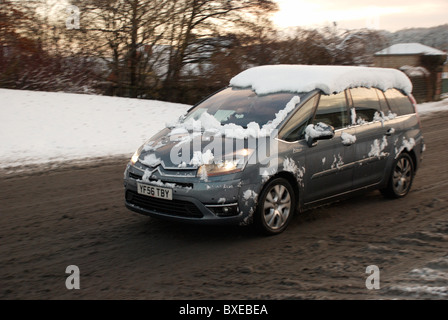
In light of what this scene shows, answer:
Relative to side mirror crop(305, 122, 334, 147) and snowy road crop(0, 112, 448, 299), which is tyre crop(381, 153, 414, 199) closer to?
snowy road crop(0, 112, 448, 299)

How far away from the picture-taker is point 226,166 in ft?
17.2

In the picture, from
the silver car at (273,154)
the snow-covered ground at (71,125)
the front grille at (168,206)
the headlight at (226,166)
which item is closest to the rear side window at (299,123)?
the silver car at (273,154)

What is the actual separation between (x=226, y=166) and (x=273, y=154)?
0.56m

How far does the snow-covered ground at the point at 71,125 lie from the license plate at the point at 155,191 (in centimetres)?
526

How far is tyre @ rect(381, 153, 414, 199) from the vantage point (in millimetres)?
7152

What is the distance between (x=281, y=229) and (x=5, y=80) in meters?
13.6

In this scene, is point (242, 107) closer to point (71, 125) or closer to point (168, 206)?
point (168, 206)

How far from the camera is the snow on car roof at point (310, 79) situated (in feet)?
20.6

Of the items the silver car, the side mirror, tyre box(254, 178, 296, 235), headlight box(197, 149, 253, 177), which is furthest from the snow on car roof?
headlight box(197, 149, 253, 177)

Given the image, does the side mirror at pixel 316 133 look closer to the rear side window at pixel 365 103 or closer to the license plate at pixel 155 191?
the rear side window at pixel 365 103

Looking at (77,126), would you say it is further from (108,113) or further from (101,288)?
(101,288)

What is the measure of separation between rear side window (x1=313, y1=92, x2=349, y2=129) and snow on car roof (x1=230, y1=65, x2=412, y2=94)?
3.5 inches

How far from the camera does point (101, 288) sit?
4.26 metres

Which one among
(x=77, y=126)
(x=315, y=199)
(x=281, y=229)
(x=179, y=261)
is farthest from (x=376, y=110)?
(x=77, y=126)
